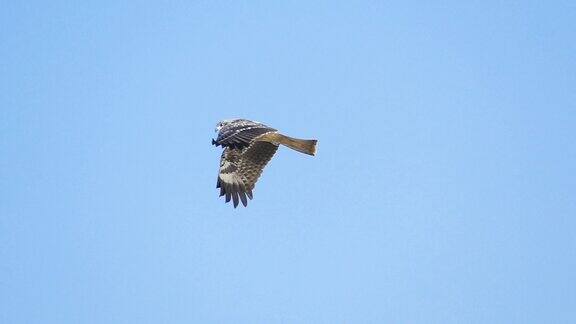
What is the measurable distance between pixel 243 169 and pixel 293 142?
1420 millimetres

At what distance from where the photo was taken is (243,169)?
21.8m

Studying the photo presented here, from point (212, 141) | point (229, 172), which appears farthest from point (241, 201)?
point (212, 141)

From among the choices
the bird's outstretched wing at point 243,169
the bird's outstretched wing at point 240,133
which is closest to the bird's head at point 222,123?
the bird's outstretched wing at point 240,133

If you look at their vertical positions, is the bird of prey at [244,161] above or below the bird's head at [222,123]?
below

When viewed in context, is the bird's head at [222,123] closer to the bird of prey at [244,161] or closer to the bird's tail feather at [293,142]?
the bird of prey at [244,161]

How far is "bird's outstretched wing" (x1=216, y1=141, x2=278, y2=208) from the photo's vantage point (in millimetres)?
21625

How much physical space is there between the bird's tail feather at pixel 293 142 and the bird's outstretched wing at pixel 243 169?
2.04 feet

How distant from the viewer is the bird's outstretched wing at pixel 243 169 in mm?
21625

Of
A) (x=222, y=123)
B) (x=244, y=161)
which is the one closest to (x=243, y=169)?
(x=244, y=161)

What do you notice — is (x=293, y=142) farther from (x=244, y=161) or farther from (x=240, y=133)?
(x=244, y=161)

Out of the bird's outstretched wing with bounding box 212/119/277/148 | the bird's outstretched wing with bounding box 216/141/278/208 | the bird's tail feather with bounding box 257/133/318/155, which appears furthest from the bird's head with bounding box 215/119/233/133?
the bird's tail feather with bounding box 257/133/318/155

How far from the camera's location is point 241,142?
20.3 m

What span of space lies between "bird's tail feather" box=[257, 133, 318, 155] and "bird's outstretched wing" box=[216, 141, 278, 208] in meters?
0.62

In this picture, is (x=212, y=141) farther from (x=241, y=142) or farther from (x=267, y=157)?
(x=267, y=157)
